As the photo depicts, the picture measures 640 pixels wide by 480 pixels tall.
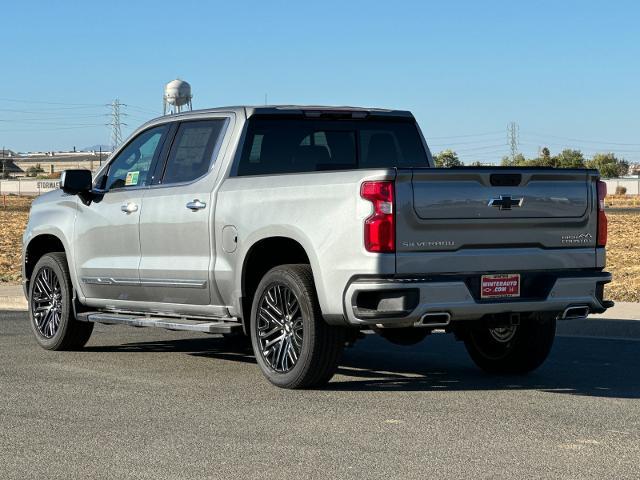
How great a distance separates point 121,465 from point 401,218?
109 inches

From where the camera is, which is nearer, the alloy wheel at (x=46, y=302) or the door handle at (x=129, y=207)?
the door handle at (x=129, y=207)

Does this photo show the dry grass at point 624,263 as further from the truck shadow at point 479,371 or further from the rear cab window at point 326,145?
the rear cab window at point 326,145

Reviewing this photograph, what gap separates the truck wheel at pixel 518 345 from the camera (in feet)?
31.3

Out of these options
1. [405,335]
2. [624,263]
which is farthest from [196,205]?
[624,263]

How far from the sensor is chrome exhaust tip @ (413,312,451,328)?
812 cm

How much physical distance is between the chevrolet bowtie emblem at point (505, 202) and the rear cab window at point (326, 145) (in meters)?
1.98

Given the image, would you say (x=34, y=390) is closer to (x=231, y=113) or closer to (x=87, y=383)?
(x=87, y=383)

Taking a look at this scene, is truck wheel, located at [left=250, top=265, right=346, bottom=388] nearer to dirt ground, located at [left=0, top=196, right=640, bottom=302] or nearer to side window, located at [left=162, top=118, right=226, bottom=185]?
side window, located at [left=162, top=118, right=226, bottom=185]

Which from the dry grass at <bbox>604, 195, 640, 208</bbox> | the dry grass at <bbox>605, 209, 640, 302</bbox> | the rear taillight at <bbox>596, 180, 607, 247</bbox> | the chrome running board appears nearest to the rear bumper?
the rear taillight at <bbox>596, 180, 607, 247</bbox>

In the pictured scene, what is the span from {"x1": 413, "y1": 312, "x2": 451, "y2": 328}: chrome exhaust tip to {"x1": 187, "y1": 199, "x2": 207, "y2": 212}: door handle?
2.27 meters

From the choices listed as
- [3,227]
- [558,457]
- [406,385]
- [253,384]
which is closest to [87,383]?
[253,384]

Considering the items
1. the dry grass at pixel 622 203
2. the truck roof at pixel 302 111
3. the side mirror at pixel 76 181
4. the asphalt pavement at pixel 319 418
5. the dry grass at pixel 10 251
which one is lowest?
the dry grass at pixel 622 203

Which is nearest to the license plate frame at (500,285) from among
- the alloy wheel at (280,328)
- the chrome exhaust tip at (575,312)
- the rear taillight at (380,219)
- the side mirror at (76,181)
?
the chrome exhaust tip at (575,312)

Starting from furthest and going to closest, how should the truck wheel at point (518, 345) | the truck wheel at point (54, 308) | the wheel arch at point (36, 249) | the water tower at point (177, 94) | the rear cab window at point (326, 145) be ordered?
the water tower at point (177, 94) → the wheel arch at point (36, 249) → the truck wheel at point (54, 308) → the rear cab window at point (326, 145) → the truck wheel at point (518, 345)
